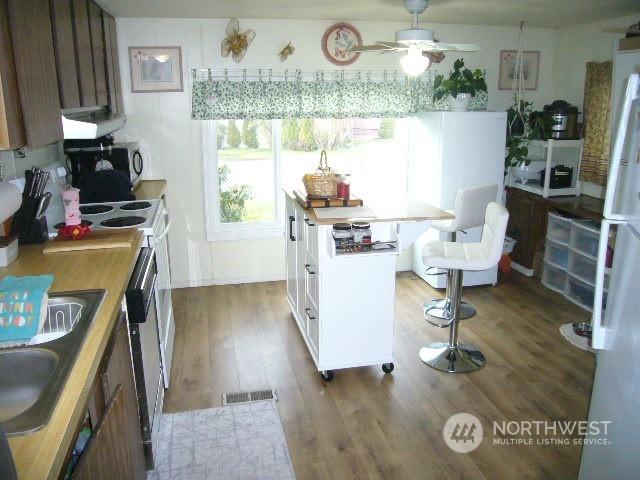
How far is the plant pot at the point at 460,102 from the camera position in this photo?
429cm

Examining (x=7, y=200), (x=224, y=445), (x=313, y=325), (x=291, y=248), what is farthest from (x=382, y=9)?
(x=224, y=445)

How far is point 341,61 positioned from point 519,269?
256 cm

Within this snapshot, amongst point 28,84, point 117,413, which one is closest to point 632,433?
point 117,413

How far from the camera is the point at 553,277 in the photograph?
4.51 m

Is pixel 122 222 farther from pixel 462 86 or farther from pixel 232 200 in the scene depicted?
pixel 462 86

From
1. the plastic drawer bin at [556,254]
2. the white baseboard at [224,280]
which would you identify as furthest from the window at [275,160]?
the plastic drawer bin at [556,254]

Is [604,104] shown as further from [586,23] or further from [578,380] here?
[578,380]

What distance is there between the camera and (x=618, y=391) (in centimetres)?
164

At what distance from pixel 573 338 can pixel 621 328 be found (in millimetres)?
2123

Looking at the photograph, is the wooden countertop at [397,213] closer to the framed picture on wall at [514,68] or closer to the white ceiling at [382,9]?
the white ceiling at [382,9]

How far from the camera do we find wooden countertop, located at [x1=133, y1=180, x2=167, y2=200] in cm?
363

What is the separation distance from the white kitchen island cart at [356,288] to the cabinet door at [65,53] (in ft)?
4.41

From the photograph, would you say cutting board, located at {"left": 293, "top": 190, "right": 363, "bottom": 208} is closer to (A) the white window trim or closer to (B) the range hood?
(B) the range hood

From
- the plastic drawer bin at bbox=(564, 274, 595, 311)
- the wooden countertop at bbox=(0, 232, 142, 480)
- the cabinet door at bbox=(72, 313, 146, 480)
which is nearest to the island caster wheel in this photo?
the cabinet door at bbox=(72, 313, 146, 480)
